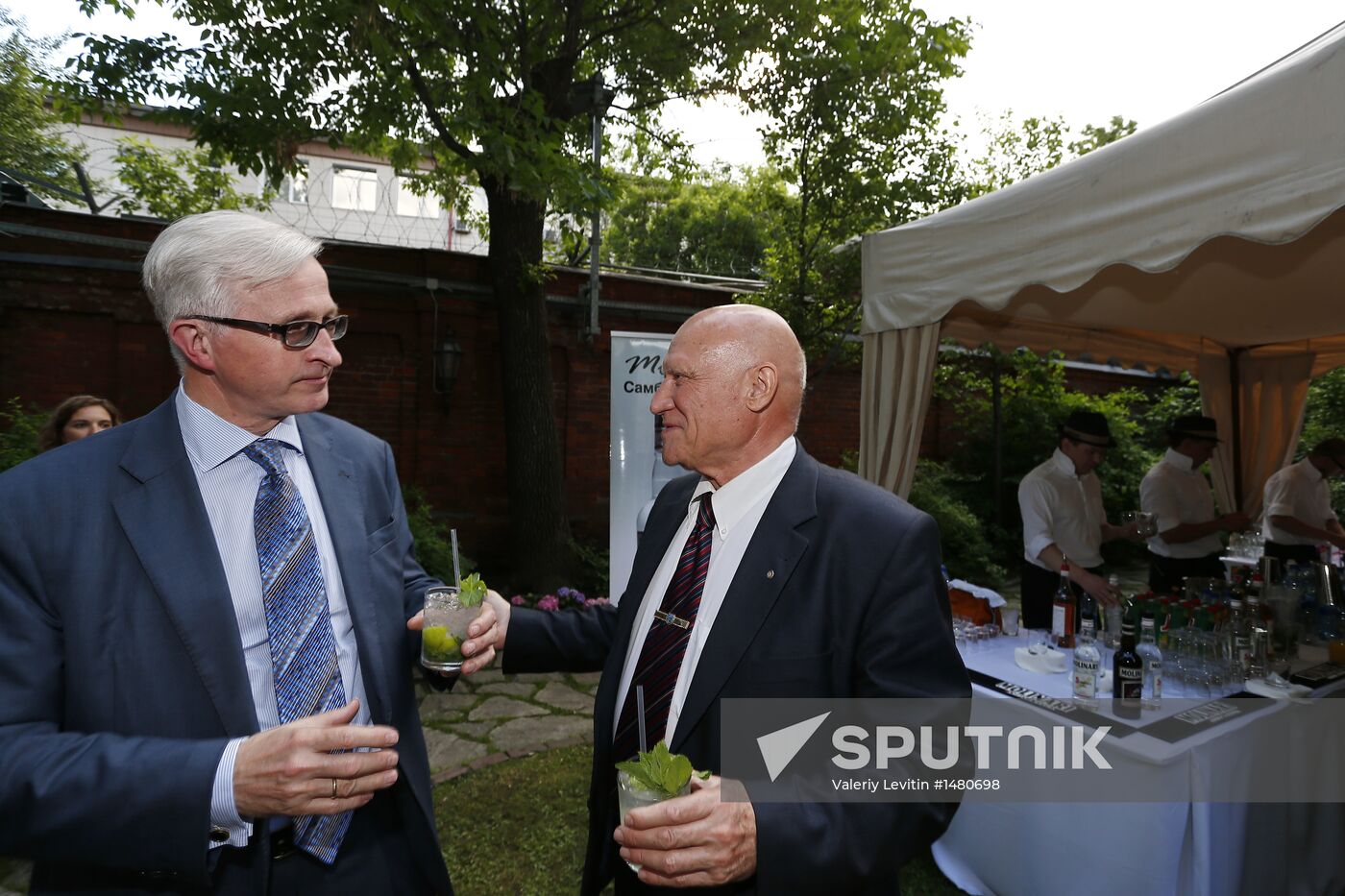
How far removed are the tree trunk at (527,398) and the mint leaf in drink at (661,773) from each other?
21.8ft

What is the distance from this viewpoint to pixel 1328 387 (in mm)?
11891

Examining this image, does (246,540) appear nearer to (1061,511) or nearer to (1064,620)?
(1064,620)

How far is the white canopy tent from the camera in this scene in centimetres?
243

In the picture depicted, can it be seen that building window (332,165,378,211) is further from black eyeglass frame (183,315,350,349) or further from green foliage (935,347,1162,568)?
black eyeglass frame (183,315,350,349)

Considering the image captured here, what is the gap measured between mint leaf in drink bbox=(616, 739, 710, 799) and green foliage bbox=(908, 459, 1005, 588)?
29.2 feet

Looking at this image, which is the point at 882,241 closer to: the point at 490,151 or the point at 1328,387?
the point at 490,151

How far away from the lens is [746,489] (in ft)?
5.78

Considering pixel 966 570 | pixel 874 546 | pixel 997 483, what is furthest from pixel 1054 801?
pixel 997 483

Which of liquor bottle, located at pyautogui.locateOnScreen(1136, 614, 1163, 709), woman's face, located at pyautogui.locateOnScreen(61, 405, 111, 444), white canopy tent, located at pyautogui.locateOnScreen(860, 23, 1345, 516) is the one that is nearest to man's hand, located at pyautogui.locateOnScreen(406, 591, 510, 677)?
liquor bottle, located at pyautogui.locateOnScreen(1136, 614, 1163, 709)

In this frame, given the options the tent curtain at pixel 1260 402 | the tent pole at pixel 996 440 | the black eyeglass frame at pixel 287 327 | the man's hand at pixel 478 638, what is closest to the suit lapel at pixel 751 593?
the man's hand at pixel 478 638

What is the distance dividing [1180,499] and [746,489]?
202 inches

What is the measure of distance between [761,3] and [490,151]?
299 centimetres

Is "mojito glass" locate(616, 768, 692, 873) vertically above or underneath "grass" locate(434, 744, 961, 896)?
above

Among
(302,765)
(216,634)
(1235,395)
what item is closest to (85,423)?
(216,634)
